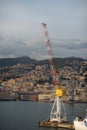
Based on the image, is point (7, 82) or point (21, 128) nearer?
point (21, 128)

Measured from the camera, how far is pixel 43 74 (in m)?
171

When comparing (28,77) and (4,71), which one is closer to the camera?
(28,77)

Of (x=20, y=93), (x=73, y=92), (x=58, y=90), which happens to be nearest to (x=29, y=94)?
(x=20, y=93)

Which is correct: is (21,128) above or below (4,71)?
below

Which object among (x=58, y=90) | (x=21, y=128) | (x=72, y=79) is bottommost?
(x=21, y=128)

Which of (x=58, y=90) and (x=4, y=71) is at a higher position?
(x=4, y=71)

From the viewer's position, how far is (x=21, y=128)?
4144 centimetres

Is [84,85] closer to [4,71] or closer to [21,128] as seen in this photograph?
[4,71]

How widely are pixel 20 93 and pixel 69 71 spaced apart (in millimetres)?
32145

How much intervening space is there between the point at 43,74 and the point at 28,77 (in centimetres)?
569

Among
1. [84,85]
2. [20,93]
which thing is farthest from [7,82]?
[84,85]

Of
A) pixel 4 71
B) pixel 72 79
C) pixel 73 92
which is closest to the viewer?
pixel 73 92

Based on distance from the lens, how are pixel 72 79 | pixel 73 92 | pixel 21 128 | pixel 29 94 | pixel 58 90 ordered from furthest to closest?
pixel 72 79 → pixel 29 94 → pixel 73 92 → pixel 58 90 → pixel 21 128

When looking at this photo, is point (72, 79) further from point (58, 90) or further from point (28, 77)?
point (58, 90)
